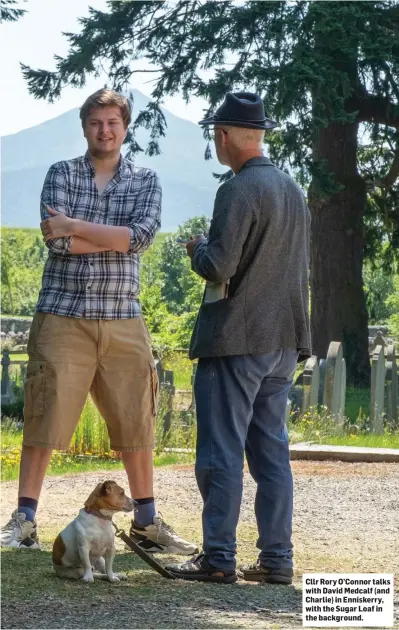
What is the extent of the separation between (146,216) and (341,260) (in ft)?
46.6

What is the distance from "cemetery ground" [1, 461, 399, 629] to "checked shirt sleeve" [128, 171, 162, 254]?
1419 mm

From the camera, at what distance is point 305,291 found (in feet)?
16.6

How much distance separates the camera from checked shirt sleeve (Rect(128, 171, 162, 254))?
5.34m

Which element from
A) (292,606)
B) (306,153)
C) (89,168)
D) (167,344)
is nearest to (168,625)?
(292,606)

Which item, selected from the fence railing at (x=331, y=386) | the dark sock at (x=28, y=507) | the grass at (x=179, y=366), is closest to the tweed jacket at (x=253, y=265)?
the dark sock at (x=28, y=507)

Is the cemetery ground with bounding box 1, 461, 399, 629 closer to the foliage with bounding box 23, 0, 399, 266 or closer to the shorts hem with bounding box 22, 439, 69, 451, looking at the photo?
the shorts hem with bounding box 22, 439, 69, 451

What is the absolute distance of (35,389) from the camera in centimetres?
534

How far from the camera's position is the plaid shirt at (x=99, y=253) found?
5336 mm

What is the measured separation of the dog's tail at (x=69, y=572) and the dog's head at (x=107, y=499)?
25cm

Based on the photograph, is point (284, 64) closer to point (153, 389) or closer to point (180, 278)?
point (153, 389)

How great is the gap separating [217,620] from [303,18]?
13243mm

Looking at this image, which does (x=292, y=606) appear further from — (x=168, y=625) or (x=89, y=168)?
(x=89, y=168)

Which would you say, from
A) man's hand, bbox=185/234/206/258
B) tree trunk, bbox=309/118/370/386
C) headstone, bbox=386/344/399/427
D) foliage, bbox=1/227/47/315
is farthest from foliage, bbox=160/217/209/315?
man's hand, bbox=185/234/206/258

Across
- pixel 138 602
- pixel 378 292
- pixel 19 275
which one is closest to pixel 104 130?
pixel 138 602
